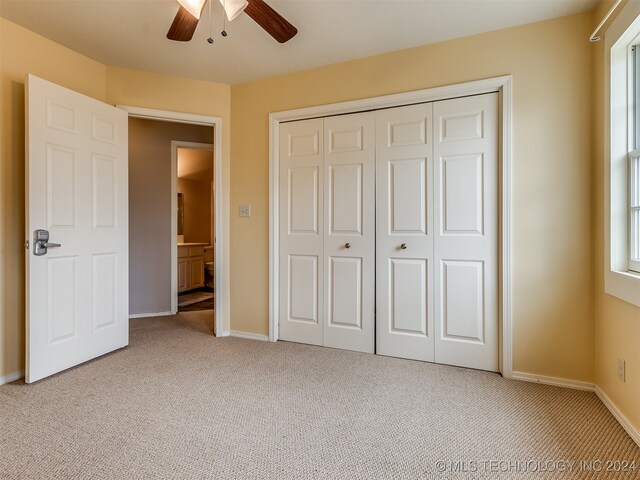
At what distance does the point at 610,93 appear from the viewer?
1.83 m

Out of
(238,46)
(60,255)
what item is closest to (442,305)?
(238,46)

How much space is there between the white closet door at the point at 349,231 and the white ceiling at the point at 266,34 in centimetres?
58

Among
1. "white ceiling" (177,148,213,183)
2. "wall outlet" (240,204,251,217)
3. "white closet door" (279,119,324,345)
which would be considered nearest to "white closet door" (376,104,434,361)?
"white closet door" (279,119,324,345)

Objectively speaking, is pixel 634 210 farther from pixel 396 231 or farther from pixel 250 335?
pixel 250 335

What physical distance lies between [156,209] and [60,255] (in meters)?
1.82

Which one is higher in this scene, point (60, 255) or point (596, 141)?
point (596, 141)

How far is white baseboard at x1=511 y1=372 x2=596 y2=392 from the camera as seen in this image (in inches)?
82.3

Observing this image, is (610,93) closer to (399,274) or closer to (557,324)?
(557,324)

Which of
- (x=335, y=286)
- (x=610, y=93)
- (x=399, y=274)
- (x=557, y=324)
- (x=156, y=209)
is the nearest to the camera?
(x=610, y=93)

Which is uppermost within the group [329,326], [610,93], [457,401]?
[610,93]

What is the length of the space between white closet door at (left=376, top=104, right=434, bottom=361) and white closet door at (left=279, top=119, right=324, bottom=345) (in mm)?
534

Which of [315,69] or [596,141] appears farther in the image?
[315,69]

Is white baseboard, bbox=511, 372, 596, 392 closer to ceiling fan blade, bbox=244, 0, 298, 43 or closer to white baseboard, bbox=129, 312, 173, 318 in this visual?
ceiling fan blade, bbox=244, 0, 298, 43

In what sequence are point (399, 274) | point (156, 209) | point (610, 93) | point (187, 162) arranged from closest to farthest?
1. point (610, 93)
2. point (399, 274)
3. point (156, 209)
4. point (187, 162)
